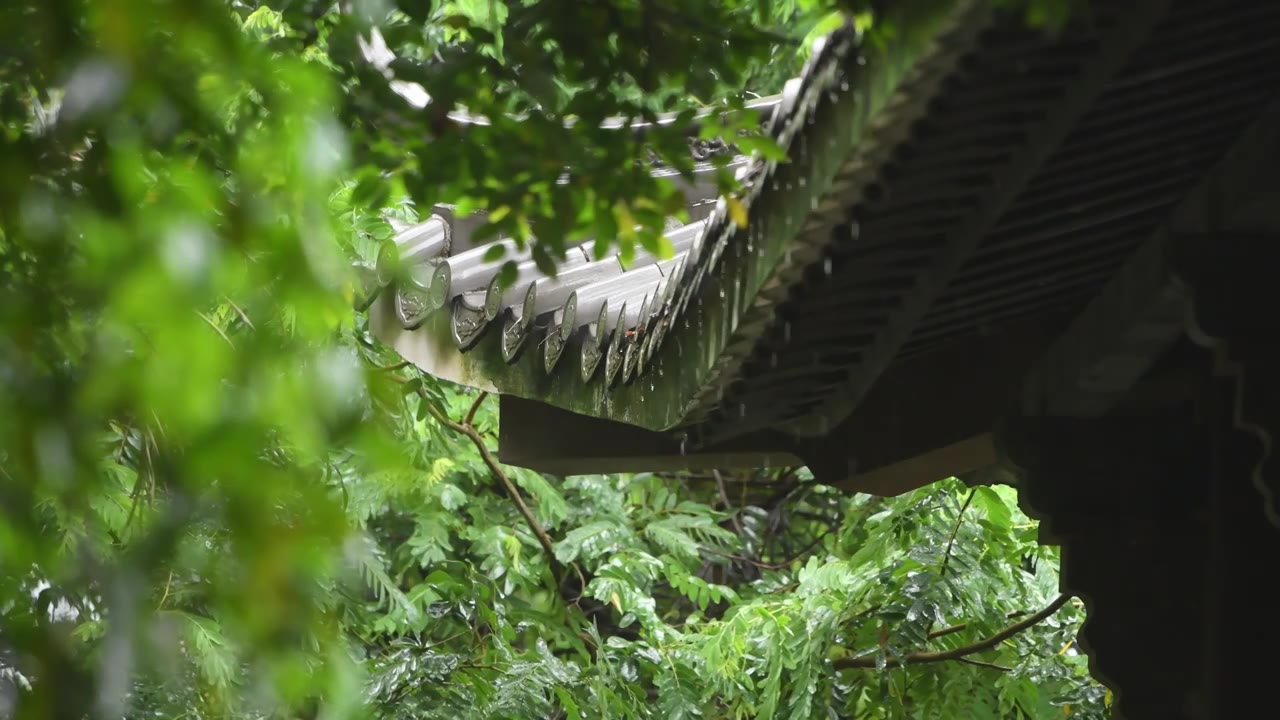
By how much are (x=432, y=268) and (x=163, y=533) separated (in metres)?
2.42

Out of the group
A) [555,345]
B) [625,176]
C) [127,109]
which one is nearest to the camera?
[127,109]

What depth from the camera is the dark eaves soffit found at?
1273 mm

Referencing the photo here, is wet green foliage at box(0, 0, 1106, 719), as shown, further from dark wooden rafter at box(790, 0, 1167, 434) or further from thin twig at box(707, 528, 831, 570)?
thin twig at box(707, 528, 831, 570)

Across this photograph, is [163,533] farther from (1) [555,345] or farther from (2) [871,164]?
(1) [555,345]

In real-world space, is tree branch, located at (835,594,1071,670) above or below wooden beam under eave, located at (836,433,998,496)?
below

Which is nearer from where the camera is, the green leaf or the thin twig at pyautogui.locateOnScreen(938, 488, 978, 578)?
the thin twig at pyautogui.locateOnScreen(938, 488, 978, 578)

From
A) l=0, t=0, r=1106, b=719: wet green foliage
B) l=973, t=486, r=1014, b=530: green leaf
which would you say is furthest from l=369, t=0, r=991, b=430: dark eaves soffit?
l=973, t=486, r=1014, b=530: green leaf

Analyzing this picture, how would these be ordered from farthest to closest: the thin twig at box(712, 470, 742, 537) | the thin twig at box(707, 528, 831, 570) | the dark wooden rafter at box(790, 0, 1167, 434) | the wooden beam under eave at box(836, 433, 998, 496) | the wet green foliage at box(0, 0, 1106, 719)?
the thin twig at box(712, 470, 742, 537), the thin twig at box(707, 528, 831, 570), the wooden beam under eave at box(836, 433, 998, 496), the dark wooden rafter at box(790, 0, 1167, 434), the wet green foliage at box(0, 0, 1106, 719)

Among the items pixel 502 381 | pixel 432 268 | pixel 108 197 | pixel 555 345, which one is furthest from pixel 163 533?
pixel 432 268

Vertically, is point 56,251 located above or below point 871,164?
below

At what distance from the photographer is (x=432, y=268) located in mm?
3336

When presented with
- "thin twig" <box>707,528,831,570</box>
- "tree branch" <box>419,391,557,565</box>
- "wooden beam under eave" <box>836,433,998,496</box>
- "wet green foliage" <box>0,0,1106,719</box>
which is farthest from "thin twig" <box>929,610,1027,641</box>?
"wet green foliage" <box>0,0,1106,719</box>

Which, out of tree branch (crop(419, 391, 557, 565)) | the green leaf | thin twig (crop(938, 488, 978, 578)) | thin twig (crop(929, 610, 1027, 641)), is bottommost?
tree branch (crop(419, 391, 557, 565))

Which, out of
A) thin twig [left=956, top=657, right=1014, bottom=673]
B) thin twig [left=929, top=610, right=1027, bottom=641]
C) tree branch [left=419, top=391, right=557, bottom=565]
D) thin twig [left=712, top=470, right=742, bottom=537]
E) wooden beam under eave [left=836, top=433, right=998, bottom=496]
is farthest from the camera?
thin twig [left=712, top=470, right=742, bottom=537]
